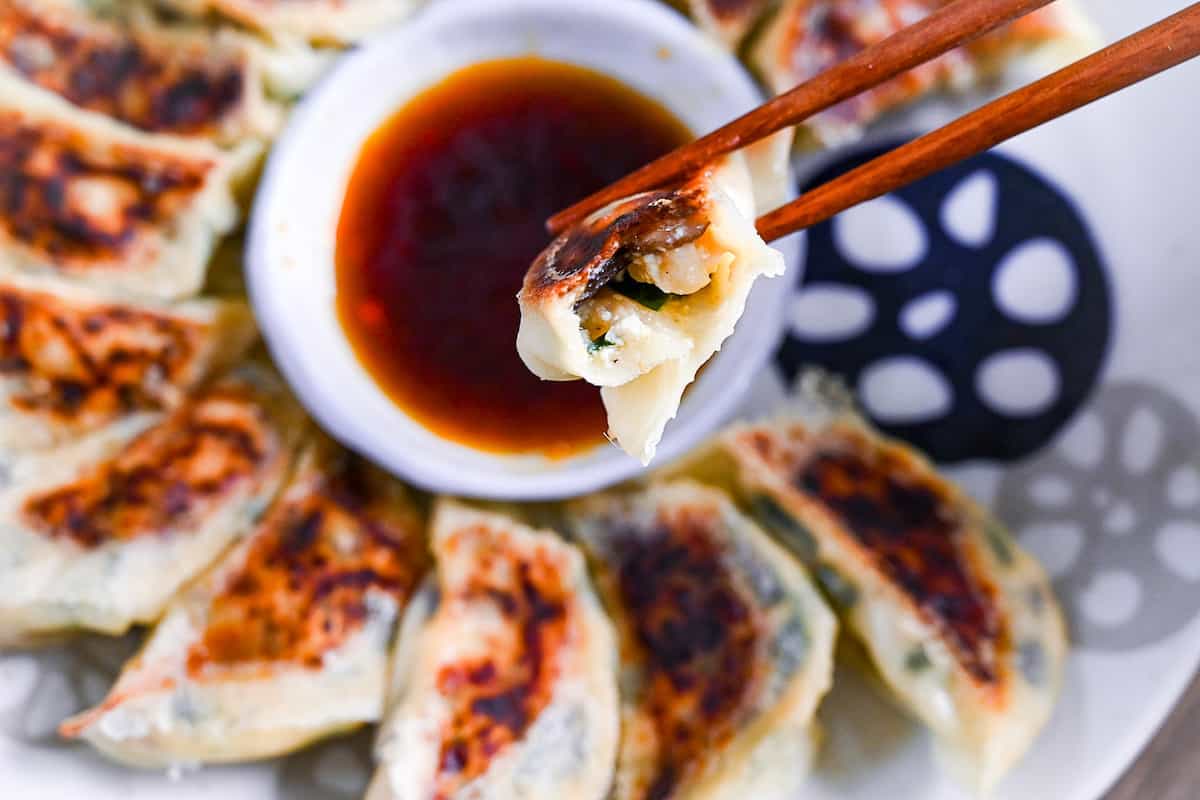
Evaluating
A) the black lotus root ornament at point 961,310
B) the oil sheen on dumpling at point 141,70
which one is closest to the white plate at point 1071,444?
the black lotus root ornament at point 961,310

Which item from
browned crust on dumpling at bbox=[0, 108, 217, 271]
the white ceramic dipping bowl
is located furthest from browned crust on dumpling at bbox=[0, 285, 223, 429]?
the white ceramic dipping bowl

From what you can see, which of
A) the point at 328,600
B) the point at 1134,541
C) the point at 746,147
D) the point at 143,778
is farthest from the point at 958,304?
the point at 143,778

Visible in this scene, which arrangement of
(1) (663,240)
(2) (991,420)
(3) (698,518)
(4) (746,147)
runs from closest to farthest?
(1) (663,240), (4) (746,147), (3) (698,518), (2) (991,420)

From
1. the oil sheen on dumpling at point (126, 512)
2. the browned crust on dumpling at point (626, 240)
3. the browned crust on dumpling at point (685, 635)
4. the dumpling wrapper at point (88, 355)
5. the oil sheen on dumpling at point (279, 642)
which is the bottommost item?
the browned crust on dumpling at point (685, 635)

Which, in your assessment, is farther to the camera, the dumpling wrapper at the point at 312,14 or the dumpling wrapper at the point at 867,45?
the dumpling wrapper at the point at 867,45

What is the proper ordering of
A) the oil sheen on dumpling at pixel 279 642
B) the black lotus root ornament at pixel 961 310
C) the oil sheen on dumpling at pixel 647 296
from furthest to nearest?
the black lotus root ornament at pixel 961 310
the oil sheen on dumpling at pixel 279 642
the oil sheen on dumpling at pixel 647 296

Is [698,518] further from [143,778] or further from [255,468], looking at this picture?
[143,778]

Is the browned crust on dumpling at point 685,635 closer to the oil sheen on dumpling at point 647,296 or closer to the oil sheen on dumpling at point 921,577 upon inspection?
the oil sheen on dumpling at point 921,577
